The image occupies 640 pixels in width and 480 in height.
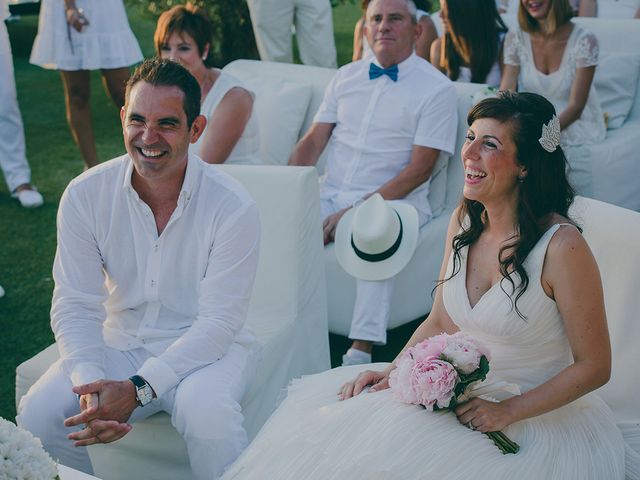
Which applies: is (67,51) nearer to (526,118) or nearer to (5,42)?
(5,42)

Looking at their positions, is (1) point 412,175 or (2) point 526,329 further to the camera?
(1) point 412,175

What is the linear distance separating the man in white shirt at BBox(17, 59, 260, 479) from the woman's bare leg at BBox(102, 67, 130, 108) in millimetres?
3232

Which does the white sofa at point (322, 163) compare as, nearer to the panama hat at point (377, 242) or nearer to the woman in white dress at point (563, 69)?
the panama hat at point (377, 242)

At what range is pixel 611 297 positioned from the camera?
8.30 ft

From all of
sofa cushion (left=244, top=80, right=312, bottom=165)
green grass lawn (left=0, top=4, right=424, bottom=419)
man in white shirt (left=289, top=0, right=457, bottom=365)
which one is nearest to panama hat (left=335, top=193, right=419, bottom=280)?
man in white shirt (left=289, top=0, right=457, bottom=365)

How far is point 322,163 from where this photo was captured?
4.70m

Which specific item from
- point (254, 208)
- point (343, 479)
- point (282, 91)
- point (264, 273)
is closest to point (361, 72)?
point (282, 91)

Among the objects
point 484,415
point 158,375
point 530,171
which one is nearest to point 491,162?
point 530,171

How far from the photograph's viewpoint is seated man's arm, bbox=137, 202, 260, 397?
8.56 ft

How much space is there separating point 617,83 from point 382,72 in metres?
1.43

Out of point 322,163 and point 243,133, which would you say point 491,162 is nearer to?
point 243,133

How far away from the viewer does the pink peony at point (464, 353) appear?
2160 mm

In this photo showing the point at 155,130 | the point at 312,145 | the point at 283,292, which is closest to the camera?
the point at 155,130

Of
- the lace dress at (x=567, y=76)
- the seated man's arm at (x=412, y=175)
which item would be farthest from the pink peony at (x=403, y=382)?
the lace dress at (x=567, y=76)
